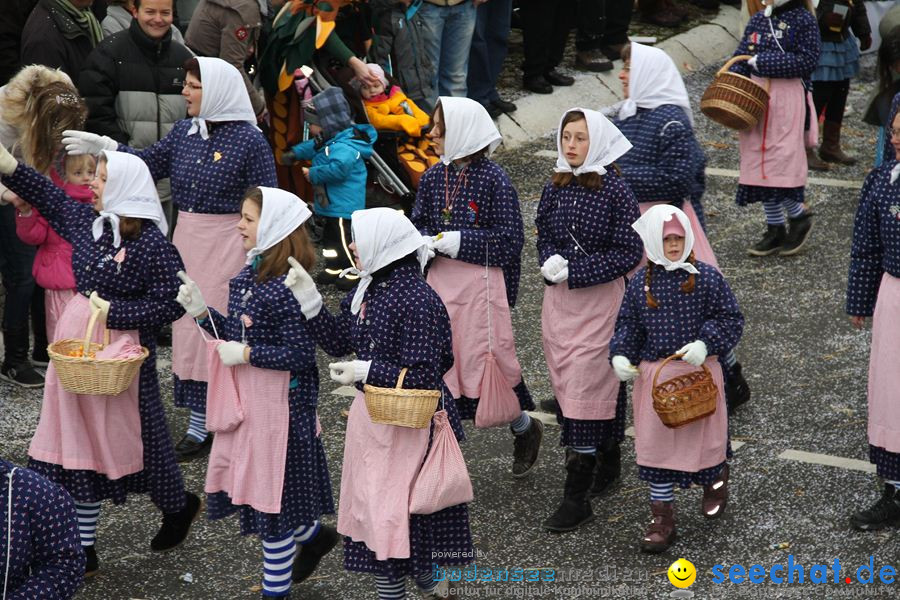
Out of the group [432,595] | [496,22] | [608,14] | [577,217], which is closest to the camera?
[432,595]

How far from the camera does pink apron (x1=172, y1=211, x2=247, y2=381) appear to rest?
7102 mm

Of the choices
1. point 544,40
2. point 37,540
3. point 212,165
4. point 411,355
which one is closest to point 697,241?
point 411,355

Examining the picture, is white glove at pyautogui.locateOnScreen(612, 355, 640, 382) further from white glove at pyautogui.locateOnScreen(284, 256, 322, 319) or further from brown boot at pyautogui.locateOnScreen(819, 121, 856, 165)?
brown boot at pyautogui.locateOnScreen(819, 121, 856, 165)

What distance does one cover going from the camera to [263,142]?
7.09 metres

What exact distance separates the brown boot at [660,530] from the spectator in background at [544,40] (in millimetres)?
7069

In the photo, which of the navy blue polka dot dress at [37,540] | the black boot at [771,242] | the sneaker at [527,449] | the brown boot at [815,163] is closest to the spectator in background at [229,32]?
the sneaker at [527,449]

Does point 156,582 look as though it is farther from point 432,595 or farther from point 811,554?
point 811,554

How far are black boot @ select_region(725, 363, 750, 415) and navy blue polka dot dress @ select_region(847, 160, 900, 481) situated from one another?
1123 millimetres

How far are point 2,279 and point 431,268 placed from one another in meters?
2.93

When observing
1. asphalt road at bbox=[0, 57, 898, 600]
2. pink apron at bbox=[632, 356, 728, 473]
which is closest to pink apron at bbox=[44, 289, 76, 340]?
asphalt road at bbox=[0, 57, 898, 600]

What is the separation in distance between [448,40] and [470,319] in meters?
5.15

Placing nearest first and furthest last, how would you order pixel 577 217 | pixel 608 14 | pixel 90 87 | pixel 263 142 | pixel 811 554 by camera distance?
pixel 811 554
pixel 577 217
pixel 263 142
pixel 90 87
pixel 608 14

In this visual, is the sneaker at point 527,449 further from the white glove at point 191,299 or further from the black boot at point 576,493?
the white glove at point 191,299

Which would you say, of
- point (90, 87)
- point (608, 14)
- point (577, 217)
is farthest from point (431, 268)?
point (608, 14)
